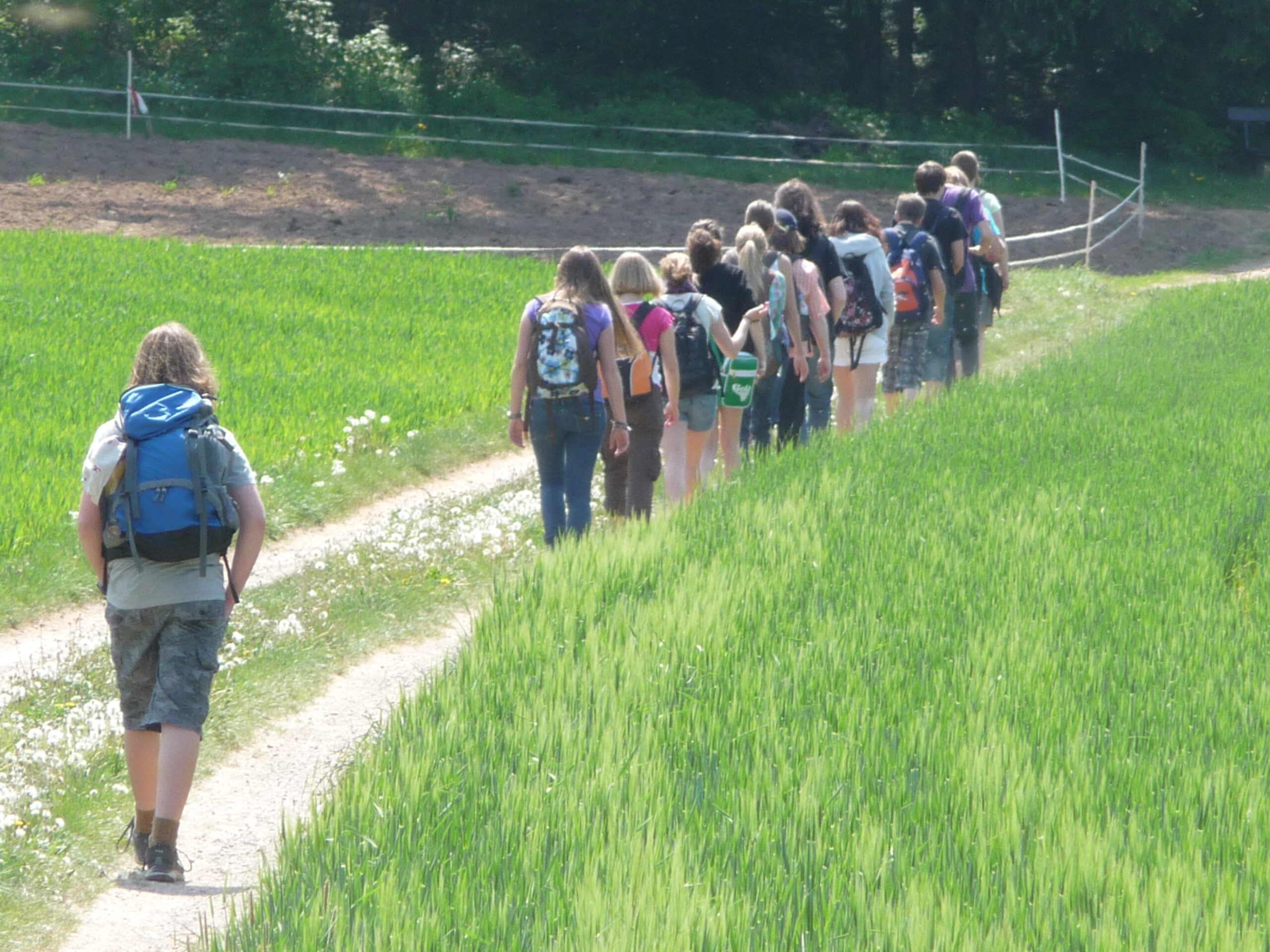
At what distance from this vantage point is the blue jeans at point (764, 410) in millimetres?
9336

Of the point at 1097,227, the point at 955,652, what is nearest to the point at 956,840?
the point at 955,652

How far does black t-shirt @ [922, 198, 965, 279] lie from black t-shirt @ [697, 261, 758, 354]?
8.39 feet

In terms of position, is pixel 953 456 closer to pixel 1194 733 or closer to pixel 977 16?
pixel 1194 733

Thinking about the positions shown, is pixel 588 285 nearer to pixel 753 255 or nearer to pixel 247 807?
pixel 753 255

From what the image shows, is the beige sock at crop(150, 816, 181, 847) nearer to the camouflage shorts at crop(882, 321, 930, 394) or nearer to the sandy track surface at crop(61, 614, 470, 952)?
the sandy track surface at crop(61, 614, 470, 952)

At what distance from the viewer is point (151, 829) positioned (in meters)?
4.73

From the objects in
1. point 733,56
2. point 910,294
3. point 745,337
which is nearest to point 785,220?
point 745,337

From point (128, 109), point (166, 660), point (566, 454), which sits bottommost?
point (166, 660)

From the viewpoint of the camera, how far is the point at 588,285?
7133 mm

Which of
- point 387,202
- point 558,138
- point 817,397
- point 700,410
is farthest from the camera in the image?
point 558,138

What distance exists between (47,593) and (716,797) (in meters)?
4.77

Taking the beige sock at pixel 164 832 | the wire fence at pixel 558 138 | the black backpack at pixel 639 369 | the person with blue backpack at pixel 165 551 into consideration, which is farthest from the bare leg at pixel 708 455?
the wire fence at pixel 558 138

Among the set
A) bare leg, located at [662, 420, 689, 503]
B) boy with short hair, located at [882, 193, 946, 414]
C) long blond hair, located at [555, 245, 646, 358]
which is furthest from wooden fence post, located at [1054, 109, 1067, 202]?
long blond hair, located at [555, 245, 646, 358]

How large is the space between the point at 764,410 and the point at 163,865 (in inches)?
218
